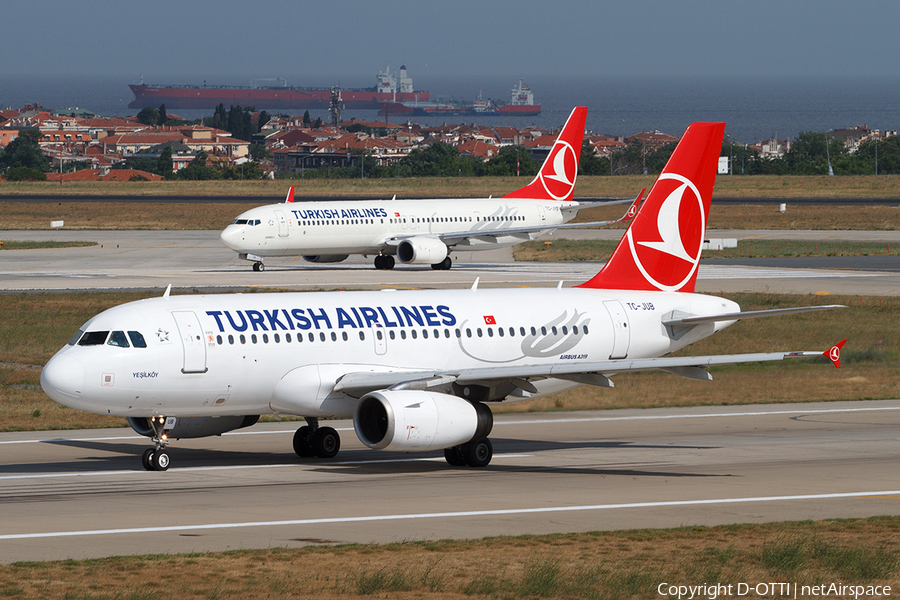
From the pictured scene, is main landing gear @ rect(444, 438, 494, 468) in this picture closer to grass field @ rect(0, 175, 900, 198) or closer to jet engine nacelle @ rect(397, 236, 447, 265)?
jet engine nacelle @ rect(397, 236, 447, 265)

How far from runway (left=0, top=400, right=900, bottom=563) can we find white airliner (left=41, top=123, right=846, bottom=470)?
132cm

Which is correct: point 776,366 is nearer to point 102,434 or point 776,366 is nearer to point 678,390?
point 678,390

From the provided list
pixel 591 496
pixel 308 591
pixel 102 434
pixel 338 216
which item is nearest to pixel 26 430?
pixel 102 434

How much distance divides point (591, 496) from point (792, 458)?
24.4 ft

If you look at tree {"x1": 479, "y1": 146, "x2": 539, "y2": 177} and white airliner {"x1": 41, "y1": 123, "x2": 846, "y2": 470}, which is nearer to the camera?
white airliner {"x1": 41, "y1": 123, "x2": 846, "y2": 470}

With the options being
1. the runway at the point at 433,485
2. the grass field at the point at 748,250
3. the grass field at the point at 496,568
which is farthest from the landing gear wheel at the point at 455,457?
the grass field at the point at 748,250

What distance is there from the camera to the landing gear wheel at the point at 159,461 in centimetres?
2800

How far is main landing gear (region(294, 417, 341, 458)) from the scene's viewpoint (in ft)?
100

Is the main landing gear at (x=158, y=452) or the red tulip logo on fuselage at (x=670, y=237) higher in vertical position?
the red tulip logo on fuselage at (x=670, y=237)

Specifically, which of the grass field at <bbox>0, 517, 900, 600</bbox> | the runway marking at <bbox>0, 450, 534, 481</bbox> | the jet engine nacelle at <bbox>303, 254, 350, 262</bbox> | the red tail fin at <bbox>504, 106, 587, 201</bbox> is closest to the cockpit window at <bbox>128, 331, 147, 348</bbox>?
the runway marking at <bbox>0, 450, 534, 481</bbox>

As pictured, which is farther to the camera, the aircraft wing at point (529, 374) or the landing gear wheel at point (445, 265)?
the landing gear wheel at point (445, 265)

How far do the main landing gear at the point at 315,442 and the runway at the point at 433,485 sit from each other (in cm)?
39

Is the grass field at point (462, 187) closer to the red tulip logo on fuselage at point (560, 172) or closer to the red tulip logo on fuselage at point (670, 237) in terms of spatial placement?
the red tulip logo on fuselage at point (560, 172)

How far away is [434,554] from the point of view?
19.9m
